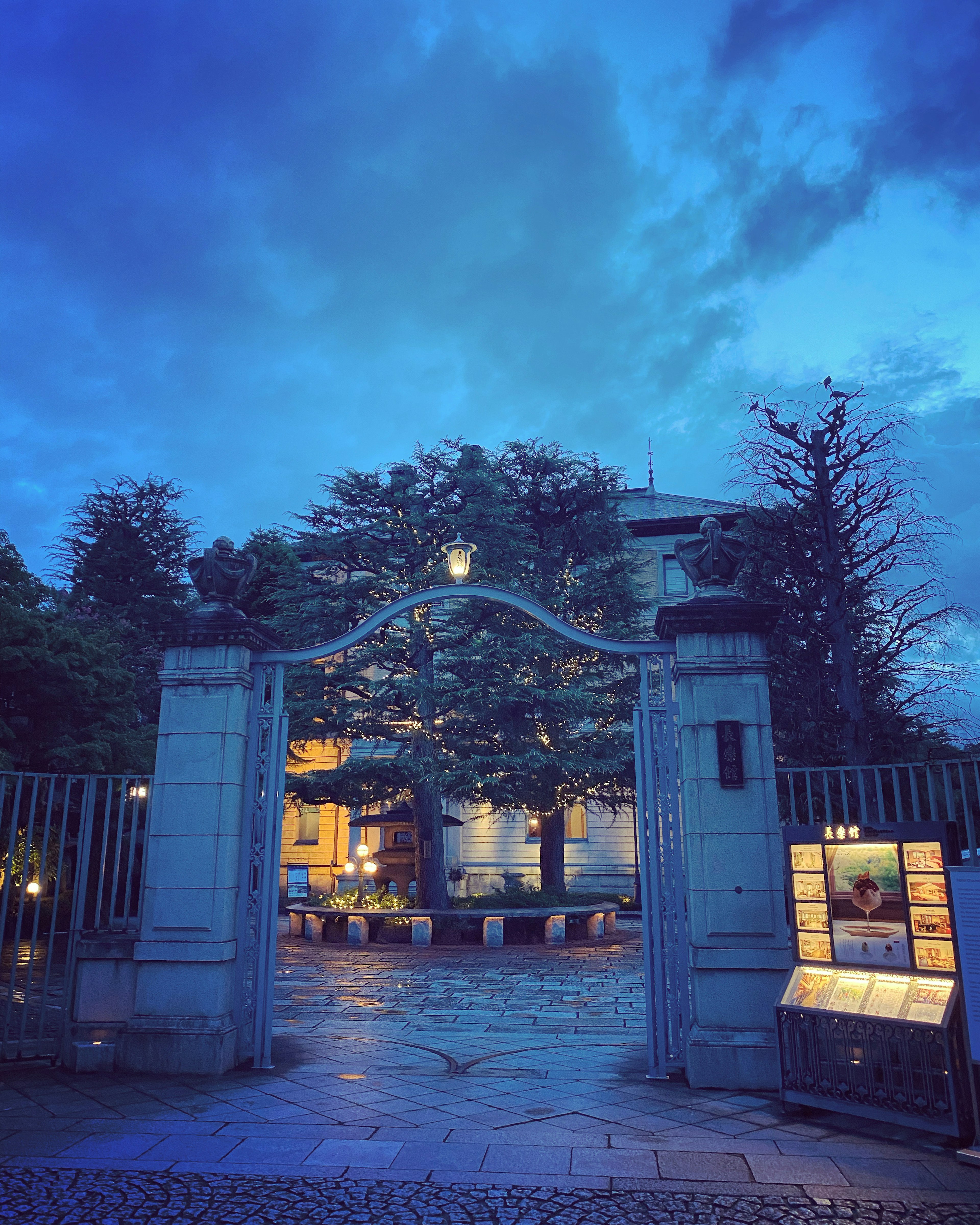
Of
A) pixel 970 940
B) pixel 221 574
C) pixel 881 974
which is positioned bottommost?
pixel 881 974

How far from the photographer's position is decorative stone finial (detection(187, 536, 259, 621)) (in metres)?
8.49

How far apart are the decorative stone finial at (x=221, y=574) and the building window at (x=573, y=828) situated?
946 inches

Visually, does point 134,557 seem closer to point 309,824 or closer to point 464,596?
point 309,824

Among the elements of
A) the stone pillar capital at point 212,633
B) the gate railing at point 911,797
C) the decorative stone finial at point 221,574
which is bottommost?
the gate railing at point 911,797

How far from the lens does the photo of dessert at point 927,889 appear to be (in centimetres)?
595

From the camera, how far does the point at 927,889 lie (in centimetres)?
601

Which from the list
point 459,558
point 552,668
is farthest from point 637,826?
point 552,668

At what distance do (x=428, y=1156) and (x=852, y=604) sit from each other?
35.8 feet

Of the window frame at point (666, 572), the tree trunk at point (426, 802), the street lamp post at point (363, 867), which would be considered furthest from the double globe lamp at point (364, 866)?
the window frame at point (666, 572)

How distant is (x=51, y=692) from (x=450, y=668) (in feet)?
27.9

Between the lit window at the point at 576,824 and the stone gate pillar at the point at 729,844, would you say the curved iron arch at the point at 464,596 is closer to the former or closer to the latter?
the stone gate pillar at the point at 729,844

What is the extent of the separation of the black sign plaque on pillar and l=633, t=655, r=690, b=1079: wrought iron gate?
43cm

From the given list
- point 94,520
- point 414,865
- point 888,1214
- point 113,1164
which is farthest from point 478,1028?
point 94,520

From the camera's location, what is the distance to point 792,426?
13.8 meters
